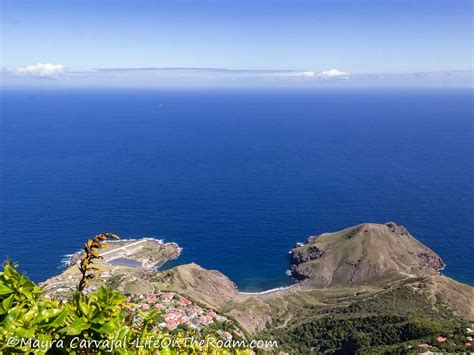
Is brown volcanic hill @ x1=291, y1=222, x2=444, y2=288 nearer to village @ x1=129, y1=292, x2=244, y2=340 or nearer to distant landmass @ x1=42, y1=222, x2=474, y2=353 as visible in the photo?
distant landmass @ x1=42, y1=222, x2=474, y2=353

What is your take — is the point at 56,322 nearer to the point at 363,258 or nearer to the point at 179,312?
the point at 179,312

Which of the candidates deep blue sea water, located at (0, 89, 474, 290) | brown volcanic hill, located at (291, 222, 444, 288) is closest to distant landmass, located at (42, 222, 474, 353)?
brown volcanic hill, located at (291, 222, 444, 288)

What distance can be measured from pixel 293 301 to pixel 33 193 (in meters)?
111

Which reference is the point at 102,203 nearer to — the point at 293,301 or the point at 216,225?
the point at 216,225

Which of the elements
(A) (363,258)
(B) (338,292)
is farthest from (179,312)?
(A) (363,258)

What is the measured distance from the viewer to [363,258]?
109500 millimetres

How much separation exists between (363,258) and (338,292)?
16485 millimetres

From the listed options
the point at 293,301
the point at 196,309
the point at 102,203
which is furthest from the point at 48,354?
the point at 102,203

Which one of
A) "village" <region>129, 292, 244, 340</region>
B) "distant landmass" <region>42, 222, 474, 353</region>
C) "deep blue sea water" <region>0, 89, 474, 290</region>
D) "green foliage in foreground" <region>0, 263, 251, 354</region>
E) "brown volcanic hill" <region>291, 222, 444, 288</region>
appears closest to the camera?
"green foliage in foreground" <region>0, 263, 251, 354</region>

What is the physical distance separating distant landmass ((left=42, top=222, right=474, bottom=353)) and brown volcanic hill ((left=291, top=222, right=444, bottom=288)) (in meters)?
0.28

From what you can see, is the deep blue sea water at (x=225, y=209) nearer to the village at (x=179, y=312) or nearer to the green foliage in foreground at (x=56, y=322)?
the village at (x=179, y=312)

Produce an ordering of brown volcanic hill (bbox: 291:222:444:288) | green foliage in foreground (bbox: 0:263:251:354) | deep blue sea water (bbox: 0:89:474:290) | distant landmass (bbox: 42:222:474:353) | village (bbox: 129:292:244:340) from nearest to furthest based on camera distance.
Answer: green foliage in foreground (bbox: 0:263:251:354), village (bbox: 129:292:244:340), distant landmass (bbox: 42:222:474:353), brown volcanic hill (bbox: 291:222:444:288), deep blue sea water (bbox: 0:89:474:290)

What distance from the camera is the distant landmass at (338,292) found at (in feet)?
206

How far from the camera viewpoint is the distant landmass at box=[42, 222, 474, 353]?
62781 mm
